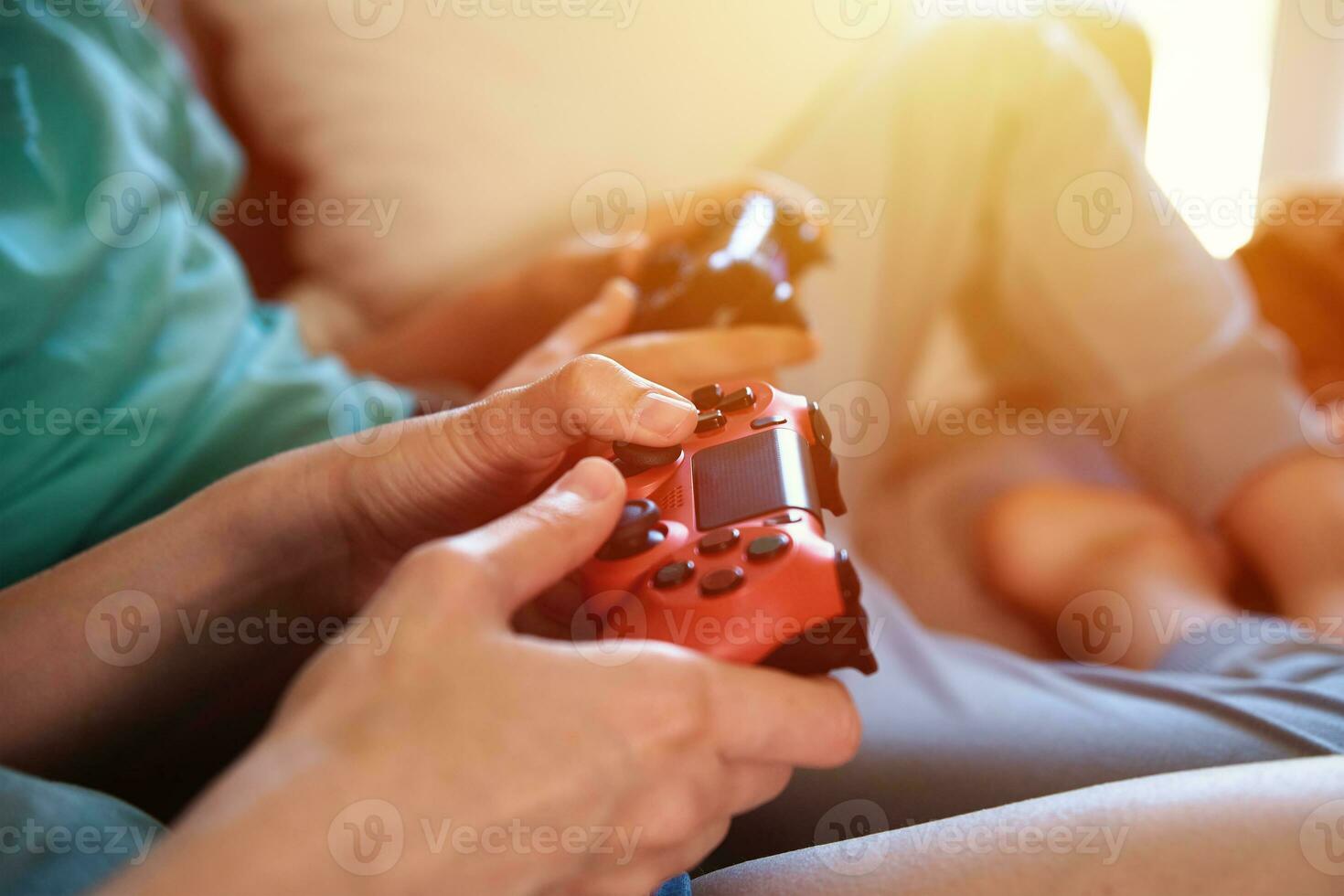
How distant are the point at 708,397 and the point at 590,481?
0.29ft

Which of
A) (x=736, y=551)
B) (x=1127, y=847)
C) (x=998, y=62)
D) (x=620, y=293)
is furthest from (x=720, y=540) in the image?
(x=998, y=62)

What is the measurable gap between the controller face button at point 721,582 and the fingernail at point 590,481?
0.15 feet

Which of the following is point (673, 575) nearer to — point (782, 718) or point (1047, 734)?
point (782, 718)

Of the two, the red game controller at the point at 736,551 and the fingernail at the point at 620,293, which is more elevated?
the fingernail at the point at 620,293

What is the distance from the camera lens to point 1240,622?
511 millimetres

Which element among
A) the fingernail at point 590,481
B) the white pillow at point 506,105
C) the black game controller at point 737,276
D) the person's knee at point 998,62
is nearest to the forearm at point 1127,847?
the fingernail at point 590,481

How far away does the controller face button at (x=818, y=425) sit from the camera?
0.36 meters

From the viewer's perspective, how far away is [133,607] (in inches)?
15.1

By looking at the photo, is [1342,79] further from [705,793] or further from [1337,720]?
Answer: [705,793]

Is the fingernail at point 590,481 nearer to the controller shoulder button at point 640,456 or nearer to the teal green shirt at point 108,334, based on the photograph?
the controller shoulder button at point 640,456

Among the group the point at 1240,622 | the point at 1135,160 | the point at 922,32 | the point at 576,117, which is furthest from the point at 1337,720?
the point at 576,117

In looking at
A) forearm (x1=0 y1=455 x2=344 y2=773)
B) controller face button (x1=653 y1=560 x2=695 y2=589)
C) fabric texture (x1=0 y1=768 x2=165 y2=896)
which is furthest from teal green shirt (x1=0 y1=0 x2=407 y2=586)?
controller face button (x1=653 y1=560 x2=695 y2=589)

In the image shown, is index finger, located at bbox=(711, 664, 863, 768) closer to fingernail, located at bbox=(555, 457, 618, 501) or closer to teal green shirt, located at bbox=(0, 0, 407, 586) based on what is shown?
fingernail, located at bbox=(555, 457, 618, 501)

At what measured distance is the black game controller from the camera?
1.72 ft
